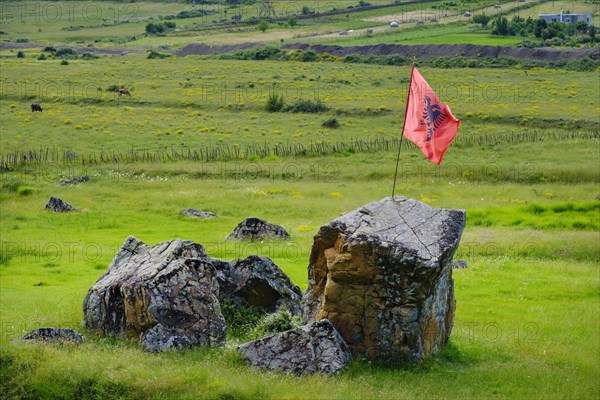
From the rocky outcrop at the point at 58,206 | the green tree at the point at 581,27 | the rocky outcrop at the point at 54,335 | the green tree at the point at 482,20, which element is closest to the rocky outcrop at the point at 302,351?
the rocky outcrop at the point at 54,335

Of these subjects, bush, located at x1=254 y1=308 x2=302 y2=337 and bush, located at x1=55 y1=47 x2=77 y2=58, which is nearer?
bush, located at x1=254 y1=308 x2=302 y2=337

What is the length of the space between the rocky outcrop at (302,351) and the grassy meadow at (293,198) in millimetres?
357

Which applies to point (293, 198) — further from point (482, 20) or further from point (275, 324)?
point (482, 20)

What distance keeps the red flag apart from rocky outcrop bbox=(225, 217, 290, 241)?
57.9ft

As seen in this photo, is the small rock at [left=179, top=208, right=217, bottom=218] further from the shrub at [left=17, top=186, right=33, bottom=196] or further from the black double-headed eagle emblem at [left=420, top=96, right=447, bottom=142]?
the black double-headed eagle emblem at [left=420, top=96, right=447, bottom=142]

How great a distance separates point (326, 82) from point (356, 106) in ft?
73.0

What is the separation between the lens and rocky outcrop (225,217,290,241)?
40.7 meters

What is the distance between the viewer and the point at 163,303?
72.1 ft

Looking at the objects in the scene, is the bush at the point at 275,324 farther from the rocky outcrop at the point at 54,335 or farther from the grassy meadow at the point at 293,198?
the rocky outcrop at the point at 54,335

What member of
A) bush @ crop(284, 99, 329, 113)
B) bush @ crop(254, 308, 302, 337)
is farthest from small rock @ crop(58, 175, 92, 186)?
bush @ crop(254, 308, 302, 337)

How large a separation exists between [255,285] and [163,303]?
3.55m

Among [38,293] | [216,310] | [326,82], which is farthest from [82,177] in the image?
[326,82]

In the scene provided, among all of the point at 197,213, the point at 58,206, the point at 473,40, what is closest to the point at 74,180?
the point at 58,206

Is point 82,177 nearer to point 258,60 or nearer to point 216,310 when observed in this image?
point 216,310
